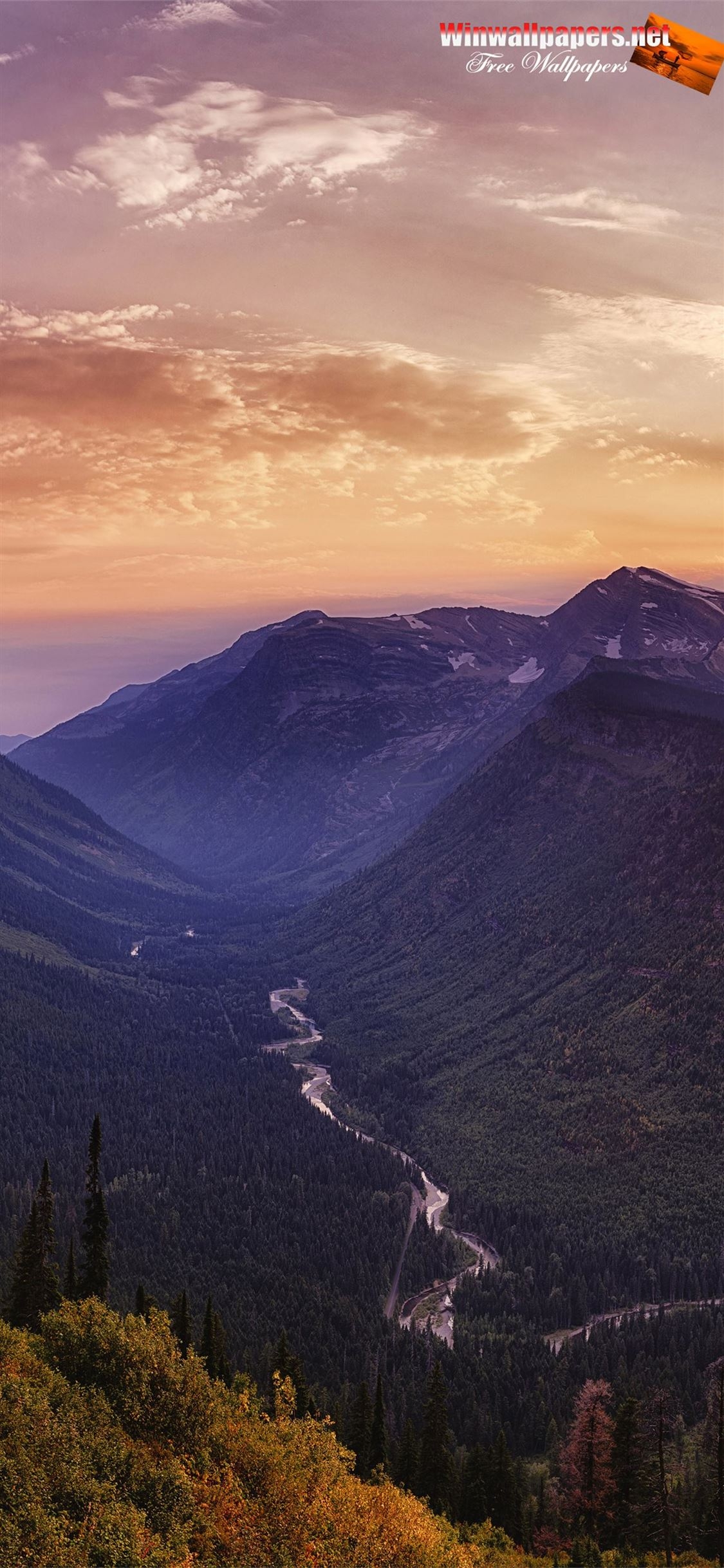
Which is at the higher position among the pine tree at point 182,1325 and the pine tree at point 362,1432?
the pine tree at point 182,1325

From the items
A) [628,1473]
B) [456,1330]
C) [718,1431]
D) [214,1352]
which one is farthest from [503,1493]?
[456,1330]

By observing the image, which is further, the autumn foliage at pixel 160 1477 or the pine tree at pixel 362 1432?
the pine tree at pixel 362 1432

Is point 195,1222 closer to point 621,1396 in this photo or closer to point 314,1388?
point 314,1388

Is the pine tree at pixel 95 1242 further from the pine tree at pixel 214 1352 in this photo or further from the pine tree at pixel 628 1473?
the pine tree at pixel 628 1473

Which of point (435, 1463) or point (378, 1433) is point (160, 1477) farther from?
point (435, 1463)

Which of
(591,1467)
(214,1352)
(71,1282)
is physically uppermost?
(71,1282)

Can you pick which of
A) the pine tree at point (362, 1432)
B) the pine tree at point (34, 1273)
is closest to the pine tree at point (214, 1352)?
the pine tree at point (362, 1432)

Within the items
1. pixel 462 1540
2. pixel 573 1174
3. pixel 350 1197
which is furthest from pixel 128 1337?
pixel 573 1174

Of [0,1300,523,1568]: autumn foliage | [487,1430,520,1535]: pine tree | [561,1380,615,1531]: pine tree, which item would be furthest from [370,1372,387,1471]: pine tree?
[561,1380,615,1531]: pine tree
